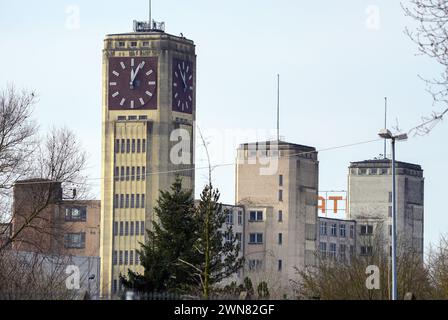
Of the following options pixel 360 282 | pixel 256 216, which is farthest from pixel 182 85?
pixel 360 282

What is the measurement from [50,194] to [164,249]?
8834 mm

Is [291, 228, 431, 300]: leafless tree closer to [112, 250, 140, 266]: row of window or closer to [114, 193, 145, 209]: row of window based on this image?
[112, 250, 140, 266]: row of window

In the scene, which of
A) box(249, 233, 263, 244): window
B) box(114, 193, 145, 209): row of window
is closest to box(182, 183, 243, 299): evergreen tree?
box(114, 193, 145, 209): row of window

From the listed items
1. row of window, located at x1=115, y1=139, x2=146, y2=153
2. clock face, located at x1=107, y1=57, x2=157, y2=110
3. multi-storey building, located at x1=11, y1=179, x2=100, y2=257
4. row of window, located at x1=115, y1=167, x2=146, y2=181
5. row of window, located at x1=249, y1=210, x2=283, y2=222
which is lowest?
multi-storey building, located at x1=11, y1=179, x2=100, y2=257

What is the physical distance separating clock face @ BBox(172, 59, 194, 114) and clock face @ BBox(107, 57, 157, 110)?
240 cm

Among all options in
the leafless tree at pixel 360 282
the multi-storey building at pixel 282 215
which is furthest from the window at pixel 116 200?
the leafless tree at pixel 360 282

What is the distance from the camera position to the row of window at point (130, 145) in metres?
183

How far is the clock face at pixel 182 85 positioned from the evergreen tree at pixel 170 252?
347 feet

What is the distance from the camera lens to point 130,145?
603 feet

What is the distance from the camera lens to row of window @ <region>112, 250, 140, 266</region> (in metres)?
179

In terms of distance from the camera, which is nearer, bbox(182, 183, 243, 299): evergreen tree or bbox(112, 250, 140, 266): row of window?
bbox(182, 183, 243, 299): evergreen tree

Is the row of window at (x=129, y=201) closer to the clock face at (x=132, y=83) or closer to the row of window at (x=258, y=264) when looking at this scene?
the clock face at (x=132, y=83)

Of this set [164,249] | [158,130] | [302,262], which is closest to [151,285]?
[164,249]
